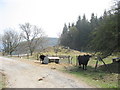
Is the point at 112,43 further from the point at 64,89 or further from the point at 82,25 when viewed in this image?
the point at 82,25

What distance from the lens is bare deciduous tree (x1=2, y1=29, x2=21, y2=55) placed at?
247ft

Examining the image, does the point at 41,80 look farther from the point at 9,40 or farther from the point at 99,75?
the point at 9,40

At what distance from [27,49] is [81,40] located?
2485 centimetres

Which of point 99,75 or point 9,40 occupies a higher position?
point 9,40

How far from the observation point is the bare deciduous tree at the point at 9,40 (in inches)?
2969

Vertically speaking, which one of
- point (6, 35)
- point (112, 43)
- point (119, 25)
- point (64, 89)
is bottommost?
point (64, 89)

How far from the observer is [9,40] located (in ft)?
249

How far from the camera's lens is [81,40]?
8131cm

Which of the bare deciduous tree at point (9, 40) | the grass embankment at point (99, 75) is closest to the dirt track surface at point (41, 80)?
the grass embankment at point (99, 75)

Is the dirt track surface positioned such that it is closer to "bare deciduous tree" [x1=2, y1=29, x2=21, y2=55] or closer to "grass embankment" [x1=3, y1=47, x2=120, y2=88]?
"grass embankment" [x1=3, y1=47, x2=120, y2=88]

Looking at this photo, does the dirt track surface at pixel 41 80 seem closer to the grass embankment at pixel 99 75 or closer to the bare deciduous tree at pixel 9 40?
the grass embankment at pixel 99 75

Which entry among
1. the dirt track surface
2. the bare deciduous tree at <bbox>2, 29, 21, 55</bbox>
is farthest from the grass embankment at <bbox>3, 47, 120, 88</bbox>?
the bare deciduous tree at <bbox>2, 29, 21, 55</bbox>

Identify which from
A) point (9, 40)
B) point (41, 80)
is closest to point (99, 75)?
point (41, 80)

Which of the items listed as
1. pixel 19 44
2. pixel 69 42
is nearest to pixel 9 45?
pixel 19 44
